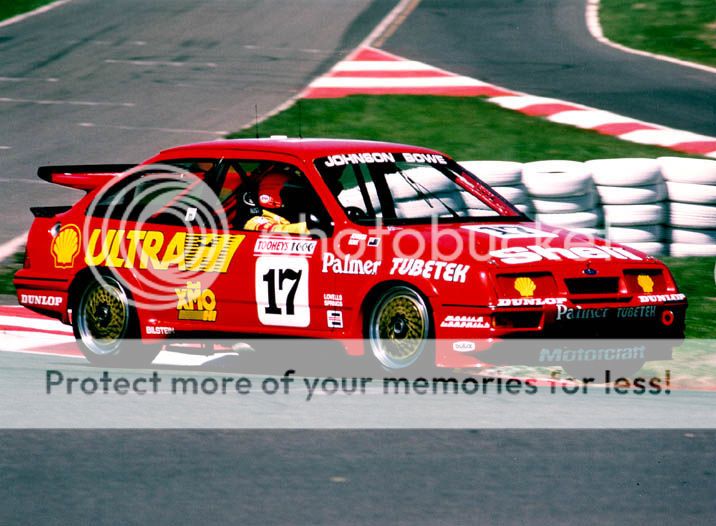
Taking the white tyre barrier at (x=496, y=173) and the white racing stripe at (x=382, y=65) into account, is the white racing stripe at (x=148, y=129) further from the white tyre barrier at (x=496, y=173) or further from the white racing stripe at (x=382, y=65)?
the white tyre barrier at (x=496, y=173)

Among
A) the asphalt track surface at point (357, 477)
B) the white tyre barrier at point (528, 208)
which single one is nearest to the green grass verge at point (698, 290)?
the white tyre barrier at point (528, 208)

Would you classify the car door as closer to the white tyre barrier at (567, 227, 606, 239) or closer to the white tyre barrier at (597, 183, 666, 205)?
the white tyre barrier at (567, 227, 606, 239)

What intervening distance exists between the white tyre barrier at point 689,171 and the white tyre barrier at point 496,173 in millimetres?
1402

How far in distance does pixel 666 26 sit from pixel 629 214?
49.5 ft

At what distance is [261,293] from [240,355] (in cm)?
128

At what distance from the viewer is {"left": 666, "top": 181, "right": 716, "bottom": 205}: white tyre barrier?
12266 millimetres

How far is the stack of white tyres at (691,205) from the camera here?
1230 cm

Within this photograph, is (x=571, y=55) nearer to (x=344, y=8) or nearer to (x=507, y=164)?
(x=344, y=8)

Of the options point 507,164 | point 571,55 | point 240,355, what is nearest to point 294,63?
point 571,55

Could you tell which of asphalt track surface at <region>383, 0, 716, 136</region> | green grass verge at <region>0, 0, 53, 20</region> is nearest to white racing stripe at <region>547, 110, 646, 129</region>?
asphalt track surface at <region>383, 0, 716, 136</region>

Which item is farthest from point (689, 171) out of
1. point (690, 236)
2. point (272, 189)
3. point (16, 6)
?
point (16, 6)

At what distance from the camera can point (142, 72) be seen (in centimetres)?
2280

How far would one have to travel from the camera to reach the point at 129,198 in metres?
9.17

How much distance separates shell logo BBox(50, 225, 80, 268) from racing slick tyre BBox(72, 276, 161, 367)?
244mm
